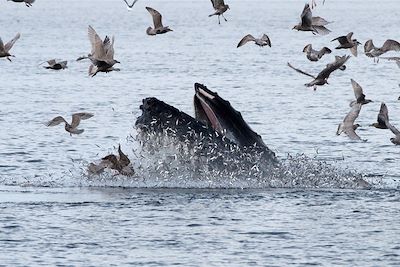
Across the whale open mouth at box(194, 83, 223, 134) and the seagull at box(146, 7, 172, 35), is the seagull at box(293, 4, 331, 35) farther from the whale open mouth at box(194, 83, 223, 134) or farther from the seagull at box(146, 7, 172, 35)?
the seagull at box(146, 7, 172, 35)

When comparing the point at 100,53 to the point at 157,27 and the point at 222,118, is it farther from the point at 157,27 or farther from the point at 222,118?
the point at 222,118

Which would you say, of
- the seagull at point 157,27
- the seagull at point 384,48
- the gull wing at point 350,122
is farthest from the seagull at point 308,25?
the seagull at point 157,27

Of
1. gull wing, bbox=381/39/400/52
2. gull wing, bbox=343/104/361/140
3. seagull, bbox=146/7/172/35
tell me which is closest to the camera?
gull wing, bbox=343/104/361/140

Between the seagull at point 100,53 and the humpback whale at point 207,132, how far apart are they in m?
0.83

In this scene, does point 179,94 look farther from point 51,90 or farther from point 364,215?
point 364,215

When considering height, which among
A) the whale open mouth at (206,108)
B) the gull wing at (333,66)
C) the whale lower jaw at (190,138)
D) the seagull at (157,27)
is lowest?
the whale lower jaw at (190,138)

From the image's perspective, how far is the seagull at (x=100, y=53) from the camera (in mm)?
22297

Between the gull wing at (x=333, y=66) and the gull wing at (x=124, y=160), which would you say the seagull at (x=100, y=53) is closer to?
the gull wing at (x=124, y=160)

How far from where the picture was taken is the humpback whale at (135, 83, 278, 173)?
22.6 metres

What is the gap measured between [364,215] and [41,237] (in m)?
4.80

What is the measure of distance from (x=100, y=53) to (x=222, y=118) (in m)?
2.20

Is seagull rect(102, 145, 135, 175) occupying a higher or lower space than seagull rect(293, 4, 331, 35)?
lower

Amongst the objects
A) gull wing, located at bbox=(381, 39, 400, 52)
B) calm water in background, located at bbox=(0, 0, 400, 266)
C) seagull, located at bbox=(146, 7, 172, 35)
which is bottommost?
calm water in background, located at bbox=(0, 0, 400, 266)

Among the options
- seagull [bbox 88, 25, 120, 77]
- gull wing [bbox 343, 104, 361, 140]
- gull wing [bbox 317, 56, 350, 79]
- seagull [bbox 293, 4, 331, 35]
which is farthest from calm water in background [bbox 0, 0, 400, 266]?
seagull [bbox 293, 4, 331, 35]
